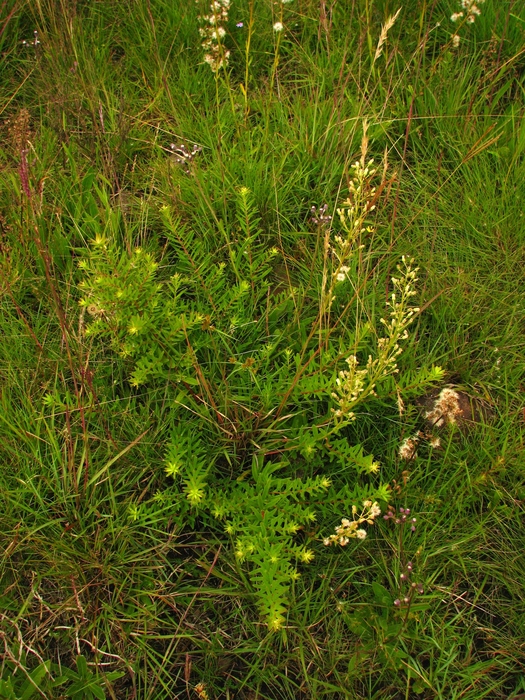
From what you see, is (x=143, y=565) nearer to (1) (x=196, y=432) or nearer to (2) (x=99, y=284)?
(1) (x=196, y=432)

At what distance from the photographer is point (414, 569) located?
6.16ft

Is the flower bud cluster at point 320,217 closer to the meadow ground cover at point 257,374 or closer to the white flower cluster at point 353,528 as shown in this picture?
the meadow ground cover at point 257,374

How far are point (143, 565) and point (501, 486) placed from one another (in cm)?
125

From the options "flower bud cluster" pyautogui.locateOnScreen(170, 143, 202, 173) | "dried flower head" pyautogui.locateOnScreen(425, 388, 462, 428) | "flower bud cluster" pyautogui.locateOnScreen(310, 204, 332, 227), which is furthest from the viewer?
"flower bud cluster" pyautogui.locateOnScreen(170, 143, 202, 173)

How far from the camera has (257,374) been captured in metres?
2.10

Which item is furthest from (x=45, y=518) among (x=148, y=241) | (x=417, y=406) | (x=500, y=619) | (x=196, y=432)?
(x=500, y=619)

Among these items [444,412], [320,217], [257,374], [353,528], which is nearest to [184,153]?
[320,217]

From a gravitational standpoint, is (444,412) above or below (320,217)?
below

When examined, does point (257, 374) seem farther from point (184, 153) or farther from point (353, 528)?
point (184, 153)

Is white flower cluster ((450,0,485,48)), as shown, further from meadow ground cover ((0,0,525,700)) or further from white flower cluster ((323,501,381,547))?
white flower cluster ((323,501,381,547))

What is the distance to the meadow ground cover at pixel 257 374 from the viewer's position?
175cm

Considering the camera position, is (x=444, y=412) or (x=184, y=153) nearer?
(x=444, y=412)

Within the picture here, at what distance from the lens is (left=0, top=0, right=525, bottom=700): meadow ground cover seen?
5.75 ft

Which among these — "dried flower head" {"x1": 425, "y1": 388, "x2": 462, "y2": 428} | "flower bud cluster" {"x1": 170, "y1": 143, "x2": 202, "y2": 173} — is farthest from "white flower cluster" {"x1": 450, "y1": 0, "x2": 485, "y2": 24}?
"dried flower head" {"x1": 425, "y1": 388, "x2": 462, "y2": 428}
